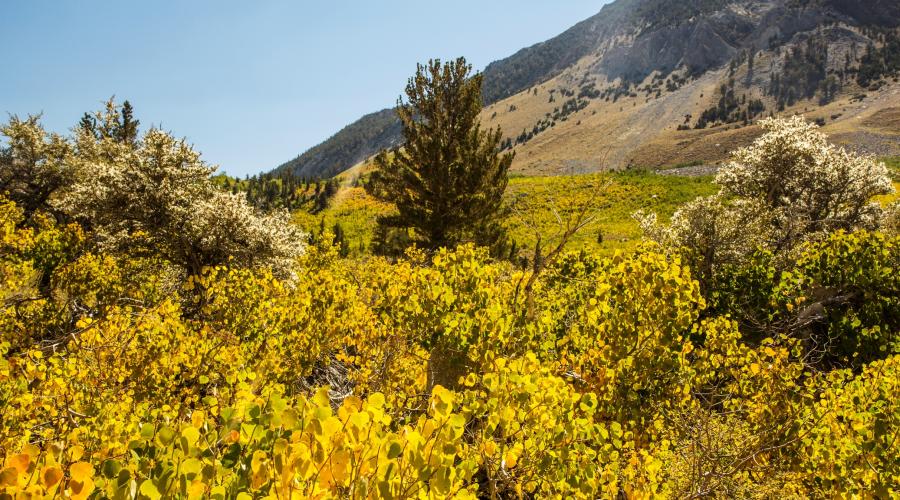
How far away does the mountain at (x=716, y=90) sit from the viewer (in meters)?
108

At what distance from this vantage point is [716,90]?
14088cm

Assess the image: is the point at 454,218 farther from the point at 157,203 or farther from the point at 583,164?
the point at 583,164

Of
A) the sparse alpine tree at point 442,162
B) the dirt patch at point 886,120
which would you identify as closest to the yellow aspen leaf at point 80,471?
the sparse alpine tree at point 442,162

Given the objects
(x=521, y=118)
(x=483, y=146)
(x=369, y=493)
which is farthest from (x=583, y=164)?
(x=369, y=493)

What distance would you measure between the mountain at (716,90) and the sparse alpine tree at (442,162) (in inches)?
3117

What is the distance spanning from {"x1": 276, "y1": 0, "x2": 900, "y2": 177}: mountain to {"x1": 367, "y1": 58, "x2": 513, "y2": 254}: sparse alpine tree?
260 feet

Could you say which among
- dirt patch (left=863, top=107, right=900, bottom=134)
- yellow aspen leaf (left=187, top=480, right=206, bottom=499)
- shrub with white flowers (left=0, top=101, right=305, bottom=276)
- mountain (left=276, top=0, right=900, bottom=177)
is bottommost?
dirt patch (left=863, top=107, right=900, bottom=134)

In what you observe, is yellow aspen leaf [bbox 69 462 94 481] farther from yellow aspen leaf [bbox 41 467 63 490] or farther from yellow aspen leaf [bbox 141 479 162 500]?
yellow aspen leaf [bbox 141 479 162 500]

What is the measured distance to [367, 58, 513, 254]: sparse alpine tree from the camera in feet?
65.2

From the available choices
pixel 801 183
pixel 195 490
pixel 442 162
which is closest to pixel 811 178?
pixel 801 183

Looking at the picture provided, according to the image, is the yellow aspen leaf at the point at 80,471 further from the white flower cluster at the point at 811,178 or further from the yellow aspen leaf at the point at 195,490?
the white flower cluster at the point at 811,178

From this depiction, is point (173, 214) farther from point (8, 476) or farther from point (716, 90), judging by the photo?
point (716, 90)

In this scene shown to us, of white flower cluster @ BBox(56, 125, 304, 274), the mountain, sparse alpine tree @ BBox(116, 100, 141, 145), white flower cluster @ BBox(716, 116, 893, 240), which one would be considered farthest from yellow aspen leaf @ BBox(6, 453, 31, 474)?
the mountain

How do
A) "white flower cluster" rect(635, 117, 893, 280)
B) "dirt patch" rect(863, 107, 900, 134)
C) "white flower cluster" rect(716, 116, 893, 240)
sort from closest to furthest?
"white flower cluster" rect(635, 117, 893, 280)
"white flower cluster" rect(716, 116, 893, 240)
"dirt patch" rect(863, 107, 900, 134)
